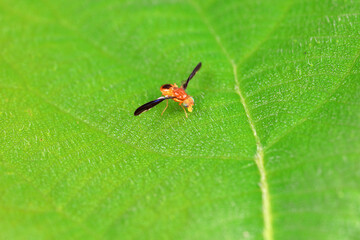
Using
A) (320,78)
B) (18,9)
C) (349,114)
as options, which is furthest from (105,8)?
(349,114)

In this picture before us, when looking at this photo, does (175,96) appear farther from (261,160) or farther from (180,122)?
(261,160)

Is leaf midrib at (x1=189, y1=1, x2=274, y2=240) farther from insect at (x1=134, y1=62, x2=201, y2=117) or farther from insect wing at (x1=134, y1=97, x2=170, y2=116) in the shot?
insect wing at (x1=134, y1=97, x2=170, y2=116)

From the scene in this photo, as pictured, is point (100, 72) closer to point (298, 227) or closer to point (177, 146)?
point (177, 146)

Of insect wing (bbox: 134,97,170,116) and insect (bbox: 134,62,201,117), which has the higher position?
insect (bbox: 134,62,201,117)

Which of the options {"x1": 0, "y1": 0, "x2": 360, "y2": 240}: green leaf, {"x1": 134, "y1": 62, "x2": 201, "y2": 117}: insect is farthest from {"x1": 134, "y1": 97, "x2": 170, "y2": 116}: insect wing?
{"x1": 0, "y1": 0, "x2": 360, "y2": 240}: green leaf

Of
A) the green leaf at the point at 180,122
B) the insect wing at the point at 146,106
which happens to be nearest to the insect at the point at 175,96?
the insect wing at the point at 146,106

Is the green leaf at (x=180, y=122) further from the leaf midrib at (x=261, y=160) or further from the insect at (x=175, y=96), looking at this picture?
the insect at (x=175, y=96)
